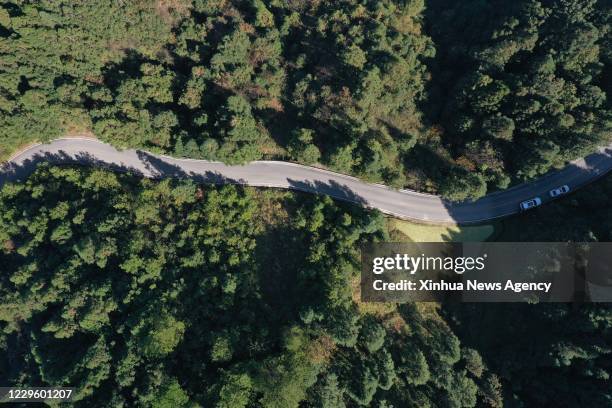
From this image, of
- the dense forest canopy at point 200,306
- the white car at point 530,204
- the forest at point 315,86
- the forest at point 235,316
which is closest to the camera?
the dense forest canopy at point 200,306

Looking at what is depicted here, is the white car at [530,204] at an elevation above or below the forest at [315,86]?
below

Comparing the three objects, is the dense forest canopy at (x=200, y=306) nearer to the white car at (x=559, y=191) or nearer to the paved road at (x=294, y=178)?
the paved road at (x=294, y=178)

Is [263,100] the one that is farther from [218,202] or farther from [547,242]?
[547,242]

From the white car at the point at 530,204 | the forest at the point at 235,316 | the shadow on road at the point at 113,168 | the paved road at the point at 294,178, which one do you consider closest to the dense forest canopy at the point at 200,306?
the forest at the point at 235,316

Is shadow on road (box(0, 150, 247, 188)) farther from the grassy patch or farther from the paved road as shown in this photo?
the grassy patch

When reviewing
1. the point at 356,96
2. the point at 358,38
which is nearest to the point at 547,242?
the point at 356,96

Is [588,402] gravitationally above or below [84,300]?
below

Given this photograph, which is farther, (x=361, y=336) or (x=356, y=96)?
(x=356, y=96)
